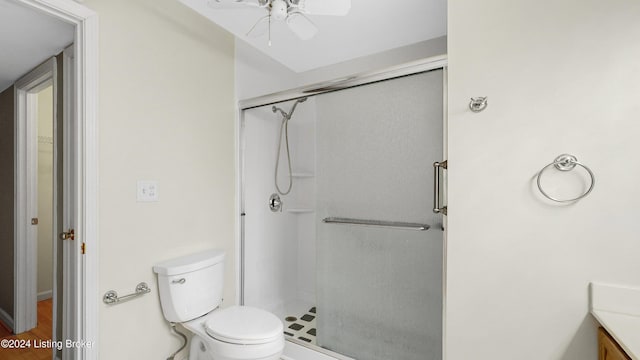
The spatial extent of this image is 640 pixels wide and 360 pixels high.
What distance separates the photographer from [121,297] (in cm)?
142

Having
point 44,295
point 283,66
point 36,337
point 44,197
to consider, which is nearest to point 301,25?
point 283,66

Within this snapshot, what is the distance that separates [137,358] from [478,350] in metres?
1.72

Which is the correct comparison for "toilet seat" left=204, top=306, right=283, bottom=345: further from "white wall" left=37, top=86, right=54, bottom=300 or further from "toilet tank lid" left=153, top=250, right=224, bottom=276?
"white wall" left=37, top=86, right=54, bottom=300

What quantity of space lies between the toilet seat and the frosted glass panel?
0.44 m

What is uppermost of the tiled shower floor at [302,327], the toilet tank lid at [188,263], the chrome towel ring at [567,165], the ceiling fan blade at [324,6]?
the ceiling fan blade at [324,6]

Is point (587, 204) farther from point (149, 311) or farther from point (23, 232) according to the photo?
point (23, 232)

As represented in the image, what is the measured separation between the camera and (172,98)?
169 cm

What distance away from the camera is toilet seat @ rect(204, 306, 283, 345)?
137 cm

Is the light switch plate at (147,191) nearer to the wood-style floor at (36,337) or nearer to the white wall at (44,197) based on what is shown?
the wood-style floor at (36,337)

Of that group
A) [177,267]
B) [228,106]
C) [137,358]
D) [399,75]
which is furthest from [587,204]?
[137,358]

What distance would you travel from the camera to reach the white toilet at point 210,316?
137 centimetres

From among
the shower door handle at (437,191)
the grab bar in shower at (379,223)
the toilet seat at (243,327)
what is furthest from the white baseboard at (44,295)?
the shower door handle at (437,191)

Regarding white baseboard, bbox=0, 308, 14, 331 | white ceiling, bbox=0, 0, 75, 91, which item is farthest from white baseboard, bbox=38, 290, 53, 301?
white ceiling, bbox=0, 0, 75, 91

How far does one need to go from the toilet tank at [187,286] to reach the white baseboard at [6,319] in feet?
6.39
